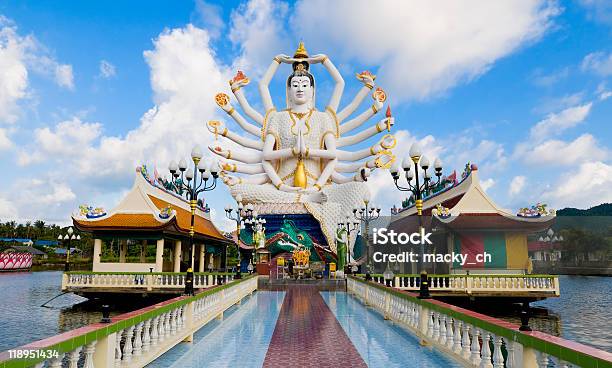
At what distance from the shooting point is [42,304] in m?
21.5

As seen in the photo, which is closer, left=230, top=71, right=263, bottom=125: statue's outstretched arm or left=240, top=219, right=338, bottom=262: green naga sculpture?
left=240, top=219, right=338, bottom=262: green naga sculpture

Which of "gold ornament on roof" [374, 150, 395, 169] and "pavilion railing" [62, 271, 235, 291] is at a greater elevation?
"gold ornament on roof" [374, 150, 395, 169]

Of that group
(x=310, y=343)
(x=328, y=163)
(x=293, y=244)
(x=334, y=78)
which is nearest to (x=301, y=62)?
(x=334, y=78)

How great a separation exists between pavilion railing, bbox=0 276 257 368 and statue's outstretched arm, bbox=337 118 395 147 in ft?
92.3

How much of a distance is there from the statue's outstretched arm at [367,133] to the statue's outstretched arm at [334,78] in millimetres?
2845

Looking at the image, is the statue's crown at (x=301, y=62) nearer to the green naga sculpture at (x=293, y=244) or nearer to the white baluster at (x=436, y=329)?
the green naga sculpture at (x=293, y=244)

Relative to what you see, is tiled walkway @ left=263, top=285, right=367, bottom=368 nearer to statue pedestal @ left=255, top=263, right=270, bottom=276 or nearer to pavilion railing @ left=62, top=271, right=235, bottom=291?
pavilion railing @ left=62, top=271, right=235, bottom=291

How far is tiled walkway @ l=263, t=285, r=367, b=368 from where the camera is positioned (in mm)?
6387

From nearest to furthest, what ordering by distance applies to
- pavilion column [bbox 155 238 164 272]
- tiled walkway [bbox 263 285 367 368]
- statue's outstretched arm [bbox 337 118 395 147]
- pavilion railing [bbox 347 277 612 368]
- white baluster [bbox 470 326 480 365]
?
pavilion railing [bbox 347 277 612 368] < white baluster [bbox 470 326 480 365] < tiled walkway [bbox 263 285 367 368] < pavilion column [bbox 155 238 164 272] < statue's outstretched arm [bbox 337 118 395 147]

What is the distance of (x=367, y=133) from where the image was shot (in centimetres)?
3778

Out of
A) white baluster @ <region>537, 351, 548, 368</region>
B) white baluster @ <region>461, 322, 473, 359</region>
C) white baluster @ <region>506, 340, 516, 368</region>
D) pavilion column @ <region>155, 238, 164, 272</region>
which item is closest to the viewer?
white baluster @ <region>537, 351, 548, 368</region>

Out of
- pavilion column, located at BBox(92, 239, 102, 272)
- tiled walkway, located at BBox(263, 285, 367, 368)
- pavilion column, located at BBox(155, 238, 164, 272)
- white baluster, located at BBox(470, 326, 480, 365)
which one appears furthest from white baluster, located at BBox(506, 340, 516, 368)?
pavilion column, located at BBox(92, 239, 102, 272)

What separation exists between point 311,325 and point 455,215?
1350 cm

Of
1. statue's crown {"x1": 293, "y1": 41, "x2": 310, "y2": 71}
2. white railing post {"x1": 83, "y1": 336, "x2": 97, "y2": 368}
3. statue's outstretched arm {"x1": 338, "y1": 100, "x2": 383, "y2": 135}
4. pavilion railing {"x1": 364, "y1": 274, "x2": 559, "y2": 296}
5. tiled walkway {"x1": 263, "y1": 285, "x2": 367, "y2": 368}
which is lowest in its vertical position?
tiled walkway {"x1": 263, "y1": 285, "x2": 367, "y2": 368}
